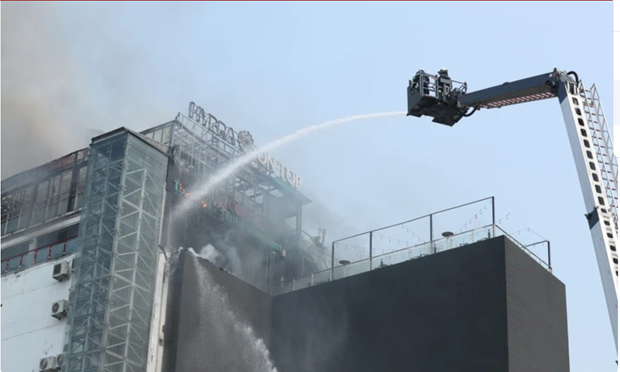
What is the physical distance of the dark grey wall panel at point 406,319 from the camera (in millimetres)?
53312

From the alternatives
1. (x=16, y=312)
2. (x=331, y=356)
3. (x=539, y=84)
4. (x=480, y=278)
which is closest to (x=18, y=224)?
(x=16, y=312)

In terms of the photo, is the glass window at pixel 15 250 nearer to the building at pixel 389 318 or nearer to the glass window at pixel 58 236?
the glass window at pixel 58 236

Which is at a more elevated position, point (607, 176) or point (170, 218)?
point (170, 218)

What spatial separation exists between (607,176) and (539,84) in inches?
285

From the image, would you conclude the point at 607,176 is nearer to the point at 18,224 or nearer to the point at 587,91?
the point at 587,91

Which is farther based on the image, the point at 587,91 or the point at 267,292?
the point at 267,292

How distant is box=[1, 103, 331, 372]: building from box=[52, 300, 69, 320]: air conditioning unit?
0.06 metres

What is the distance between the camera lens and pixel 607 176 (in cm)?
3984

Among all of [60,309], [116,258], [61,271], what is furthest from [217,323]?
[61,271]

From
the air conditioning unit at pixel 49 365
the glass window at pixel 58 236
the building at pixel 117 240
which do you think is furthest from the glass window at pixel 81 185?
the air conditioning unit at pixel 49 365

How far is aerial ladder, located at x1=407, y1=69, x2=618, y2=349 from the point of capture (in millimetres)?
37406

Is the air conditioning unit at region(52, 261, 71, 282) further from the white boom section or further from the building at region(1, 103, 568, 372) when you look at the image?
the white boom section

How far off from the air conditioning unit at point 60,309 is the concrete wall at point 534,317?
22423mm

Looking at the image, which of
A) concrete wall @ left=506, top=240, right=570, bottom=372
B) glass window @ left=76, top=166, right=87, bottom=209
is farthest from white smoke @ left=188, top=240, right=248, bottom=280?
concrete wall @ left=506, top=240, right=570, bottom=372
